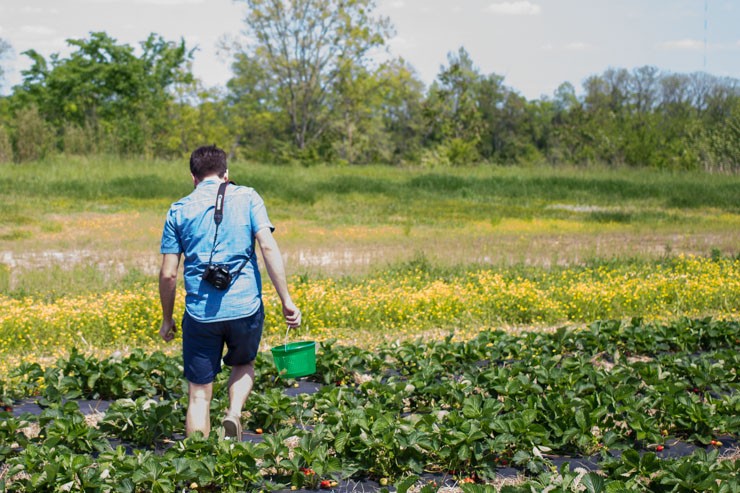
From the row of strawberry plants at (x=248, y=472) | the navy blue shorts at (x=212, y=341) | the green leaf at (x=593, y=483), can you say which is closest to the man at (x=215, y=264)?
the navy blue shorts at (x=212, y=341)

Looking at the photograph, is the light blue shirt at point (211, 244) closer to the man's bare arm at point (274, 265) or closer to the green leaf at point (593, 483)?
the man's bare arm at point (274, 265)

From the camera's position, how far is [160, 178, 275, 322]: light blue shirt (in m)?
4.78

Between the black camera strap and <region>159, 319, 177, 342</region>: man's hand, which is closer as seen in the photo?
the black camera strap

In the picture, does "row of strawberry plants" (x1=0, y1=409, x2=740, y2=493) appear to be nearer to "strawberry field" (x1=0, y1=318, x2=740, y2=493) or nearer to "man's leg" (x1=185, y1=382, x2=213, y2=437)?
"strawberry field" (x1=0, y1=318, x2=740, y2=493)

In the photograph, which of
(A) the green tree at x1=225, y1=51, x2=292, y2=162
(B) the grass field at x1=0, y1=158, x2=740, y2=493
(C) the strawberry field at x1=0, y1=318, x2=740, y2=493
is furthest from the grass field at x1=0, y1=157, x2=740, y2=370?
(A) the green tree at x1=225, y1=51, x2=292, y2=162

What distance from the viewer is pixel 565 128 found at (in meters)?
54.4

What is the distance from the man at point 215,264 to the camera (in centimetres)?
479

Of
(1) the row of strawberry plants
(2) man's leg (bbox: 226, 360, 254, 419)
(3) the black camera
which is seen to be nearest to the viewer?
(1) the row of strawberry plants

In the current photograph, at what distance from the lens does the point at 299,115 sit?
47.8m

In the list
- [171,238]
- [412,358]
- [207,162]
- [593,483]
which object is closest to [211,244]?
[171,238]

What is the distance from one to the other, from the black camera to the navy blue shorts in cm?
22

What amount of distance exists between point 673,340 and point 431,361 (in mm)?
2428

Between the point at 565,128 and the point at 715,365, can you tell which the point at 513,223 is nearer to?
the point at 715,365

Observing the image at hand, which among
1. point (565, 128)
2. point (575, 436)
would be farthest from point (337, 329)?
point (565, 128)
